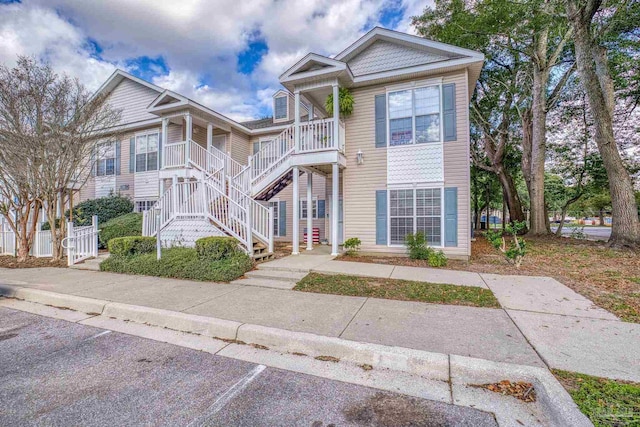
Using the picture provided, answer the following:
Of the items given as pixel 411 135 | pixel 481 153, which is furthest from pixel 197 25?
pixel 481 153

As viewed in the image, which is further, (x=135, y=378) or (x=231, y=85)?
(x=231, y=85)

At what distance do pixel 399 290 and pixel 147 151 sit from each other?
14.3 meters

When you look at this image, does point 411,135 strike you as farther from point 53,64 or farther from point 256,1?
point 53,64

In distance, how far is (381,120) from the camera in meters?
9.88

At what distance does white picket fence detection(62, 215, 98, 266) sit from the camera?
8523 millimetres

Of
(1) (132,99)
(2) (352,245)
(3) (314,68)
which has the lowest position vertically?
(2) (352,245)

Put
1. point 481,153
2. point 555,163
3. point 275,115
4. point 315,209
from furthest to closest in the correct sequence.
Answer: point 481,153 → point 555,163 → point 275,115 → point 315,209

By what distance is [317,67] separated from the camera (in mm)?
9508

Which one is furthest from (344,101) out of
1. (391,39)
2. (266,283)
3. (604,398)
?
(604,398)

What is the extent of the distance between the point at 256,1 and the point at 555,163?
19.7m

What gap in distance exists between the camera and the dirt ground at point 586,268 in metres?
4.96

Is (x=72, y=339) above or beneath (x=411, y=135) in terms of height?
beneath

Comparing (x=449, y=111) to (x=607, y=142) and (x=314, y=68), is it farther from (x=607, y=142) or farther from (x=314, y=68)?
(x=607, y=142)

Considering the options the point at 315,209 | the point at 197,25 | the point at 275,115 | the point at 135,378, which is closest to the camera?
the point at 135,378
